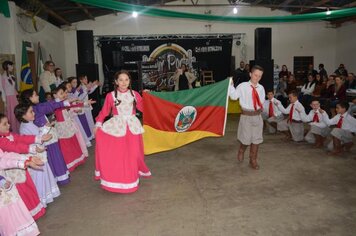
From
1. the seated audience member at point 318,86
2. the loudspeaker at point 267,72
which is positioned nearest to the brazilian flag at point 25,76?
the loudspeaker at point 267,72

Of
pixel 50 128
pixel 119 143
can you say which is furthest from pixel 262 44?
pixel 50 128

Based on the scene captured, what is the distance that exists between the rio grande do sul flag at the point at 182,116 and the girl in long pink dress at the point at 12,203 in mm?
2110

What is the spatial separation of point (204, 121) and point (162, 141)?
697 millimetres

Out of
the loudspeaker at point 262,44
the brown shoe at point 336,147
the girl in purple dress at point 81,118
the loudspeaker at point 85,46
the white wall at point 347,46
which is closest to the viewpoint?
the brown shoe at point 336,147

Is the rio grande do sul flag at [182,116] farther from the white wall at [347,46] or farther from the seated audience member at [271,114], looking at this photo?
the white wall at [347,46]

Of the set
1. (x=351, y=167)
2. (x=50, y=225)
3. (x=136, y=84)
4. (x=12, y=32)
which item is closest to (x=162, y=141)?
(x=50, y=225)

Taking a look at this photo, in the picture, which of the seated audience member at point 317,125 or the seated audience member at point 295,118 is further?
the seated audience member at point 295,118

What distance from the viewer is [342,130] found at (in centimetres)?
495

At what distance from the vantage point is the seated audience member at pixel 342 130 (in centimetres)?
495

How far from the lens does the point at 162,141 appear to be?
15.1ft

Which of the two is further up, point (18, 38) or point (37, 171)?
point (18, 38)

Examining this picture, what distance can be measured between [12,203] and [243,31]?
11.6 metres

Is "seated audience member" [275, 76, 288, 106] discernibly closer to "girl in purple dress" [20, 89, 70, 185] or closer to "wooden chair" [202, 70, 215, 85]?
"wooden chair" [202, 70, 215, 85]

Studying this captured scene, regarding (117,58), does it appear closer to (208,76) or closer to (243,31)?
(208,76)
